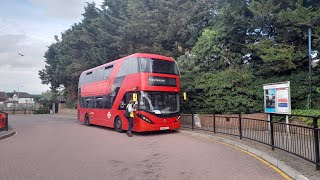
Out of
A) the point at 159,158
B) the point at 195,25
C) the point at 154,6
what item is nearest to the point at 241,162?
the point at 159,158

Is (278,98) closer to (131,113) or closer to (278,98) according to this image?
(278,98)

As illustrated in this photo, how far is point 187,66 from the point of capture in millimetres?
22078

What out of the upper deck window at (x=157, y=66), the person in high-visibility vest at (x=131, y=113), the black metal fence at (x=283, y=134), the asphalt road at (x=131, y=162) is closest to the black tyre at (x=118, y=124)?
the person in high-visibility vest at (x=131, y=113)

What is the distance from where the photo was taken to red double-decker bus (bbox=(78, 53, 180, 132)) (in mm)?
15859

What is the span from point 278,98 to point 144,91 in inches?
260

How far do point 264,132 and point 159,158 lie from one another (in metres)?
4.33

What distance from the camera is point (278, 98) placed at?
13938 millimetres

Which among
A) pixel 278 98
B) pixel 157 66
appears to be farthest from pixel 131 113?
pixel 278 98

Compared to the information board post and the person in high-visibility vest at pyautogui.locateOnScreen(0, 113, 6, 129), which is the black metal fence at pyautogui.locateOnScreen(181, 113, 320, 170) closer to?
the information board post

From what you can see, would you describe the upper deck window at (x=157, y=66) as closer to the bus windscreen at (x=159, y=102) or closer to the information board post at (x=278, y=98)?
the bus windscreen at (x=159, y=102)

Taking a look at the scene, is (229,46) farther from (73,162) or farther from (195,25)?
(73,162)

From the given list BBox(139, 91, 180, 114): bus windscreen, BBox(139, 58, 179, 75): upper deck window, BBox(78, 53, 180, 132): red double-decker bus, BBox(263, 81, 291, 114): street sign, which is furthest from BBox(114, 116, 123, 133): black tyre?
BBox(263, 81, 291, 114): street sign

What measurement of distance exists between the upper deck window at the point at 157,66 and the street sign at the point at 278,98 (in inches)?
208

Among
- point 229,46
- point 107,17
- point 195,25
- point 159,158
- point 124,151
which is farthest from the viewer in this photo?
point 107,17
